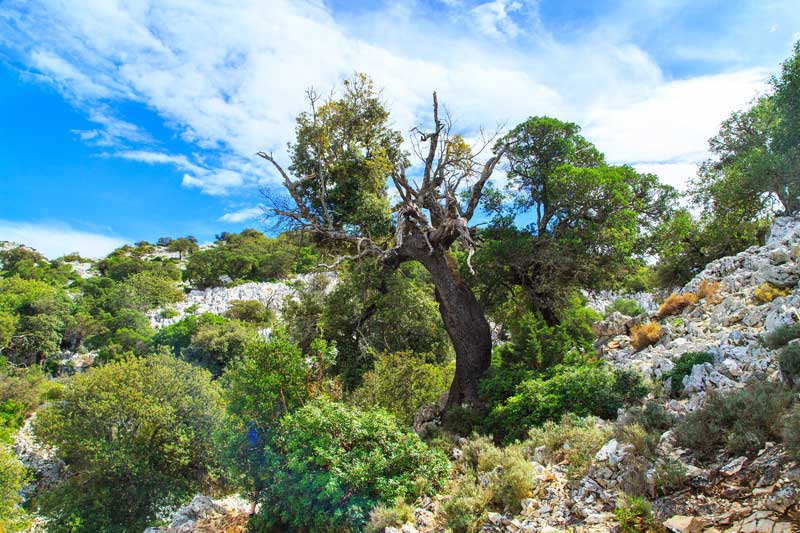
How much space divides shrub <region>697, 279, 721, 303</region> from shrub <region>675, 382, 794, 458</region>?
19.7ft

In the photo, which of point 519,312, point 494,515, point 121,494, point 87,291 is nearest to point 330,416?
point 494,515

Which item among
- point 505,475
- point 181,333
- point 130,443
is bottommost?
point 130,443

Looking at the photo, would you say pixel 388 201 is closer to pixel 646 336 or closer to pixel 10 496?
pixel 646 336

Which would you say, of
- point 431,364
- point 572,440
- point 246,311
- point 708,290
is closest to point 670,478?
point 572,440

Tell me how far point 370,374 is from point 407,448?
4.66 metres

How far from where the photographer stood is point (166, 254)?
105 meters

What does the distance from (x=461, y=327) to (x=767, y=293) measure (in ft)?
21.4

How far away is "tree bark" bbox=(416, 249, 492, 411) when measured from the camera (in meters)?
10.9

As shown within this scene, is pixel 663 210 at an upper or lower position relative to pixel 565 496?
upper

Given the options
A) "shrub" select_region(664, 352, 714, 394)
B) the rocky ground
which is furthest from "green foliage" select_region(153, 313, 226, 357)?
"shrub" select_region(664, 352, 714, 394)

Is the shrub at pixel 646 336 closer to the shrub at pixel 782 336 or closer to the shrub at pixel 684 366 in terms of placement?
the shrub at pixel 684 366

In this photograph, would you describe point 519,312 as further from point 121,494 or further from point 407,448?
point 121,494

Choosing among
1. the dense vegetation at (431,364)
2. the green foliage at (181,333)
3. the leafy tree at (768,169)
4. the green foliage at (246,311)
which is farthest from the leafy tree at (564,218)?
the green foliage at (246,311)

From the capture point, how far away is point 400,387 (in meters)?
11.7
